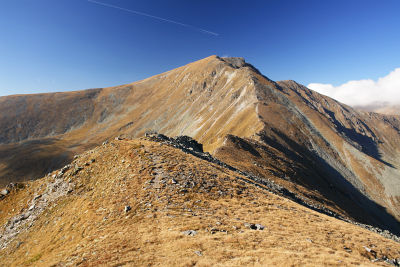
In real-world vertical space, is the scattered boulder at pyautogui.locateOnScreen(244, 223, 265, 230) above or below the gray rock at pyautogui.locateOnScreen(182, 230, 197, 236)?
above

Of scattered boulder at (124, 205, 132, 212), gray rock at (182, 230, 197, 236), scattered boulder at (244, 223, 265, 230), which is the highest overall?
scattered boulder at (244, 223, 265, 230)

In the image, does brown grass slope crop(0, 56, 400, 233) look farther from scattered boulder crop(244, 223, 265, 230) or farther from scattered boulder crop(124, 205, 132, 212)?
scattered boulder crop(124, 205, 132, 212)

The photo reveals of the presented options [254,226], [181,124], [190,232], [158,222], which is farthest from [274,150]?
[181,124]

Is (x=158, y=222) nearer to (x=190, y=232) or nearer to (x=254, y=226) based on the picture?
(x=190, y=232)

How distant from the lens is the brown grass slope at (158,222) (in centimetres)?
1085

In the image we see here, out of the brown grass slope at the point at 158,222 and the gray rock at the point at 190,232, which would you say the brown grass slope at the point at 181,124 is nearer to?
the brown grass slope at the point at 158,222

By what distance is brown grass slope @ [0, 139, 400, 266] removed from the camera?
10852 mm

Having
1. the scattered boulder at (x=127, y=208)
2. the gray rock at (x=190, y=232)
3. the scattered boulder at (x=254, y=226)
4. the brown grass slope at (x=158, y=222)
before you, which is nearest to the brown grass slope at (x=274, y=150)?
the brown grass slope at (x=158, y=222)

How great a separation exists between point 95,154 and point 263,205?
21.7 meters

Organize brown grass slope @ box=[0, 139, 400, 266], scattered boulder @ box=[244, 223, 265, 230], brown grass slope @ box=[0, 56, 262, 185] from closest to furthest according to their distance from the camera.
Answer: brown grass slope @ box=[0, 139, 400, 266]
scattered boulder @ box=[244, 223, 265, 230]
brown grass slope @ box=[0, 56, 262, 185]

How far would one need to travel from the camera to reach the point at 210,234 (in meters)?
12.7

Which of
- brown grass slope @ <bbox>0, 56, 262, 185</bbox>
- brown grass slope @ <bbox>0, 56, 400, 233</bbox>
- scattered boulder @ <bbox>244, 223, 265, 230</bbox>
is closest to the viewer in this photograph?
scattered boulder @ <bbox>244, 223, 265, 230</bbox>

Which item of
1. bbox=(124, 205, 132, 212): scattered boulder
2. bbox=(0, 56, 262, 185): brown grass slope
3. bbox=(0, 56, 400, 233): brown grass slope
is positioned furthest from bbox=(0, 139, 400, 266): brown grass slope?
bbox=(0, 56, 262, 185): brown grass slope

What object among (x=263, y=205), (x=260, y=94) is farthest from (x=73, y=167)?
(x=260, y=94)
